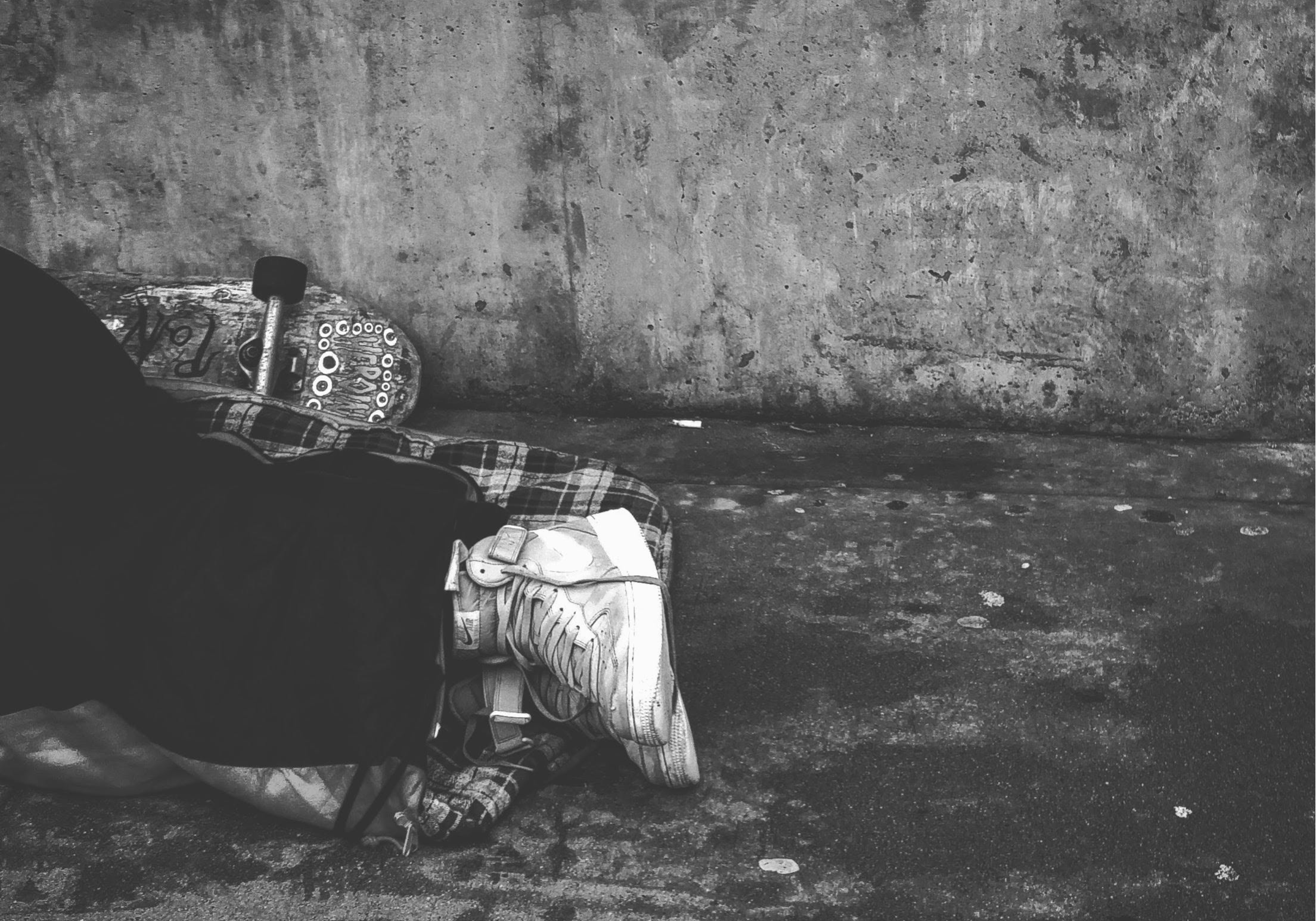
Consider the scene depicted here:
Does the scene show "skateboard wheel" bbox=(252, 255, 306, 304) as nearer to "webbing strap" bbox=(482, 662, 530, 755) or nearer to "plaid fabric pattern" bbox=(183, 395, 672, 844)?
"plaid fabric pattern" bbox=(183, 395, 672, 844)

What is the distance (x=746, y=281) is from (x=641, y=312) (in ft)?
1.04

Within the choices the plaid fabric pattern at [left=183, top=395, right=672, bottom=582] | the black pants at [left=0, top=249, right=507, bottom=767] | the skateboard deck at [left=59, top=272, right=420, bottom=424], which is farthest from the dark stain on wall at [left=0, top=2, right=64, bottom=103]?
the black pants at [left=0, top=249, right=507, bottom=767]

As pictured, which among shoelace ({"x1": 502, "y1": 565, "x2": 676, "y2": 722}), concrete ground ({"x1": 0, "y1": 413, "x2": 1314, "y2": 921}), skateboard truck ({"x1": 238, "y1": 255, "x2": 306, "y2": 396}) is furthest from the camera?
skateboard truck ({"x1": 238, "y1": 255, "x2": 306, "y2": 396})

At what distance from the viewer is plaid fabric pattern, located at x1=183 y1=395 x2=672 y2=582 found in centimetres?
262

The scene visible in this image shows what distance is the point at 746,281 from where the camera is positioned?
10.6 ft

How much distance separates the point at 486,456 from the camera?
109 inches

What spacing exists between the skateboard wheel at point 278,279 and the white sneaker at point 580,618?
5.05 ft

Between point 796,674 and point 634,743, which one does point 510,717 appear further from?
point 796,674

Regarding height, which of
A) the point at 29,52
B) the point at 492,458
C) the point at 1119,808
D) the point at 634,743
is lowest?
the point at 1119,808

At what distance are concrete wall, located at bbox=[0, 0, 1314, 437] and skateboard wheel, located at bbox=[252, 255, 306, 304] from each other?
20cm

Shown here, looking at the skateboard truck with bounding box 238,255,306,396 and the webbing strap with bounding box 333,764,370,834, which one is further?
the skateboard truck with bounding box 238,255,306,396

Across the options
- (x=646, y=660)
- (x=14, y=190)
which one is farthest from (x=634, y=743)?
(x=14, y=190)

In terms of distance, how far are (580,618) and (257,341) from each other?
69.5 inches

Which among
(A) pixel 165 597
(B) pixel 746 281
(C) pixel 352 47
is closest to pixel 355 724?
(A) pixel 165 597
